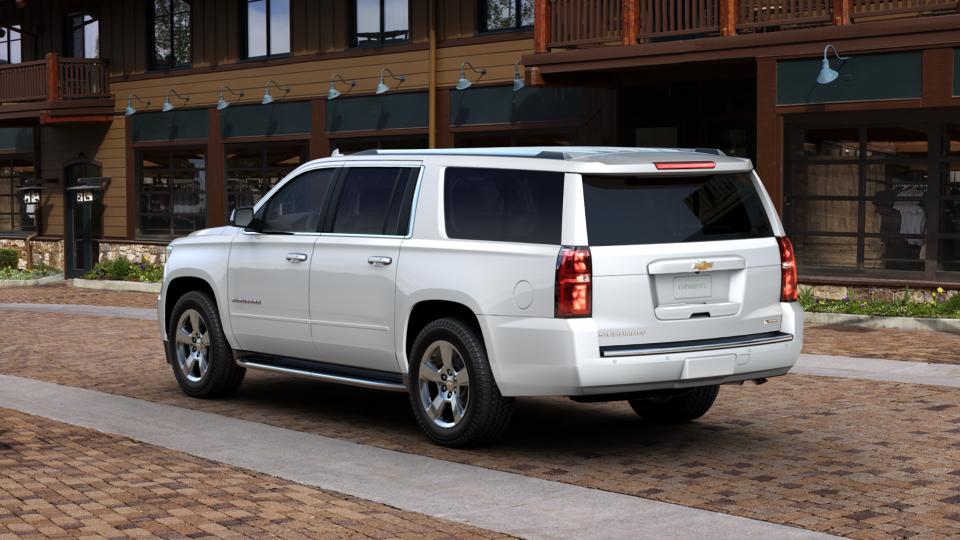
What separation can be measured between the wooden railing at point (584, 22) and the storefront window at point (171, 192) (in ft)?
37.5

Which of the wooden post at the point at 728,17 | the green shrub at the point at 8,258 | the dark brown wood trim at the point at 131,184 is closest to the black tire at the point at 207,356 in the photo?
the wooden post at the point at 728,17

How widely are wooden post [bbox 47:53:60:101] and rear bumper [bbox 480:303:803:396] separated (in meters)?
25.0

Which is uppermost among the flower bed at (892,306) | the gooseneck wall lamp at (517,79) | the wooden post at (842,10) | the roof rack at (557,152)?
the wooden post at (842,10)

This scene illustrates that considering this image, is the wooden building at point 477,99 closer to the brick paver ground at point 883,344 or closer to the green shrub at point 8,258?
the green shrub at point 8,258

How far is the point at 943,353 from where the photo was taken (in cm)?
1452

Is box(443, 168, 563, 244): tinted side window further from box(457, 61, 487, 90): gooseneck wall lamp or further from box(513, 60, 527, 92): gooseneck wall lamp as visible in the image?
box(457, 61, 487, 90): gooseneck wall lamp

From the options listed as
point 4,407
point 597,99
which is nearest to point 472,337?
point 4,407

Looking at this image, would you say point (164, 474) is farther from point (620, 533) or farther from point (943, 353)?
point (943, 353)

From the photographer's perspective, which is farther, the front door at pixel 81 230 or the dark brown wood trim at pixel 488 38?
the front door at pixel 81 230

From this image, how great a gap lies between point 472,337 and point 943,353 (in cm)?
773

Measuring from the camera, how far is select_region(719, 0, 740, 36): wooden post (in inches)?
759

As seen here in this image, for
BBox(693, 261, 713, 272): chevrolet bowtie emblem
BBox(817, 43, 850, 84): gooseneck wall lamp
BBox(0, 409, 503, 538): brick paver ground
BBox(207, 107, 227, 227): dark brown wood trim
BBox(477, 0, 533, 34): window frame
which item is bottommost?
BBox(0, 409, 503, 538): brick paver ground

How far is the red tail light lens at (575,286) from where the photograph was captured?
26.4ft

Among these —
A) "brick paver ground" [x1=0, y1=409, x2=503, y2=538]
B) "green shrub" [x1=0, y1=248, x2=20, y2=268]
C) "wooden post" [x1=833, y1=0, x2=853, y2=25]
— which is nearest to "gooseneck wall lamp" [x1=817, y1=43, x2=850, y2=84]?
"wooden post" [x1=833, y1=0, x2=853, y2=25]
